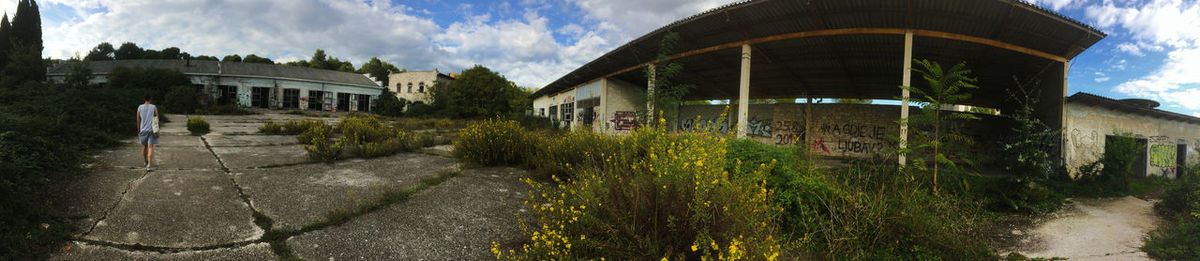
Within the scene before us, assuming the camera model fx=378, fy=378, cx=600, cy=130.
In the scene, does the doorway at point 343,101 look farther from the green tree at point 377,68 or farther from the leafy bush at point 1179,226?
the leafy bush at point 1179,226

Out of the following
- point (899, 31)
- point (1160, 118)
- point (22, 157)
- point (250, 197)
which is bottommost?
point (250, 197)

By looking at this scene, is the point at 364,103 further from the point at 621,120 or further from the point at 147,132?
the point at 147,132

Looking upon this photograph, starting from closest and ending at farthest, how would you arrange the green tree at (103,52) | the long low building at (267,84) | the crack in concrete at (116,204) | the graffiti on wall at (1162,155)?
the crack in concrete at (116,204) → the graffiti on wall at (1162,155) → the long low building at (267,84) → the green tree at (103,52)

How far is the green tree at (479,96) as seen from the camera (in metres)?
28.5

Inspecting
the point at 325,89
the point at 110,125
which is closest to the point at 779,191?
the point at 110,125

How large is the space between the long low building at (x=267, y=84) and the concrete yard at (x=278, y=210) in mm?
28499

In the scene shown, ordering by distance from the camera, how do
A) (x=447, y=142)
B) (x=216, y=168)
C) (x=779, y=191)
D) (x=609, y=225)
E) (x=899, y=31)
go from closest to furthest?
(x=609, y=225), (x=779, y=191), (x=216, y=168), (x=899, y=31), (x=447, y=142)

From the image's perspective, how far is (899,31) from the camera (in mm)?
8617

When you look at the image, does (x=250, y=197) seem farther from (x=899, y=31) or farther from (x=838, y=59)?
(x=838, y=59)

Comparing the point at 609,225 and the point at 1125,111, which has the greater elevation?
the point at 1125,111

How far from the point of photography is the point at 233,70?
29.2m

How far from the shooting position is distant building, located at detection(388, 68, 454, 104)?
42094 millimetres

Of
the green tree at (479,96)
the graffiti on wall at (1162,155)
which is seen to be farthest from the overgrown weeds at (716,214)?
the green tree at (479,96)

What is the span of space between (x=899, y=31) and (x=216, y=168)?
13.0 m
